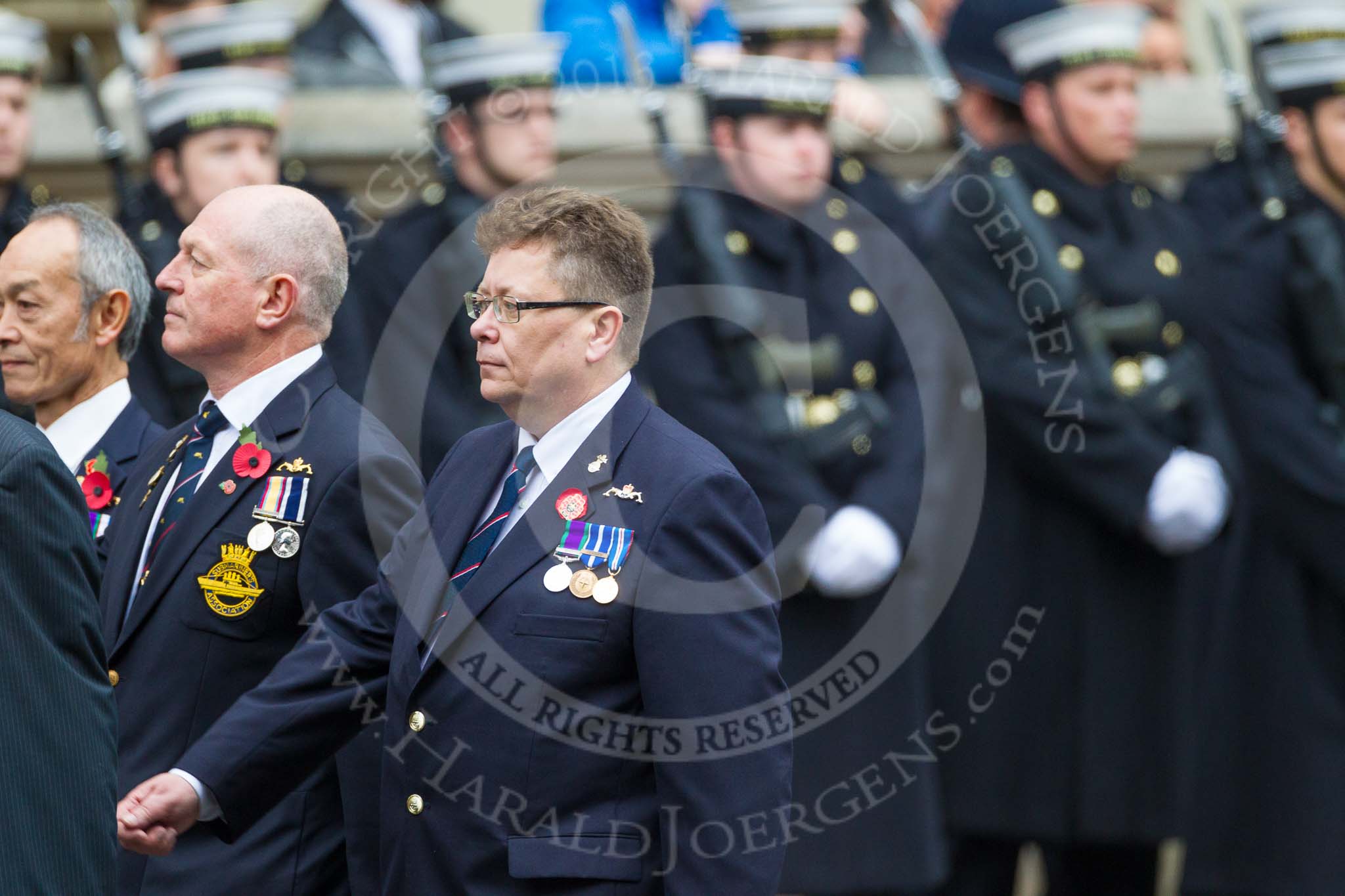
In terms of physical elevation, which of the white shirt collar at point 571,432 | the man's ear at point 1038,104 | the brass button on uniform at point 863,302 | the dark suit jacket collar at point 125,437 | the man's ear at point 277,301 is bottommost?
the dark suit jacket collar at point 125,437

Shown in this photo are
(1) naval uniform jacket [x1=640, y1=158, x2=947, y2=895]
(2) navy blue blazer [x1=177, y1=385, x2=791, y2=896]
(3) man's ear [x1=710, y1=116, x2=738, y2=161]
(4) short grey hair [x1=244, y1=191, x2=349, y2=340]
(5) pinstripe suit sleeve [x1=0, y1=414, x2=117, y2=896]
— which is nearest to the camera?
(5) pinstripe suit sleeve [x1=0, y1=414, x2=117, y2=896]

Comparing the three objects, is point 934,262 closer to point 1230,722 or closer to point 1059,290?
point 1059,290

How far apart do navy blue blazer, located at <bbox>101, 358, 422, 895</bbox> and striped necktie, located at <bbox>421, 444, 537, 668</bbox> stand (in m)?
0.34

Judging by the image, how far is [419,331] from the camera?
5688 millimetres

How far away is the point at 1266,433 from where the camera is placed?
18.3 feet

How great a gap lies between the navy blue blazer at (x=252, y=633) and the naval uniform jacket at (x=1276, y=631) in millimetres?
2628

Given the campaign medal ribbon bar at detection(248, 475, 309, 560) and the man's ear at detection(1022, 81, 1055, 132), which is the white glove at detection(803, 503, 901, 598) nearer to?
the man's ear at detection(1022, 81, 1055, 132)

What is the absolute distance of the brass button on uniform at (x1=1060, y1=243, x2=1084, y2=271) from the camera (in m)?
5.64

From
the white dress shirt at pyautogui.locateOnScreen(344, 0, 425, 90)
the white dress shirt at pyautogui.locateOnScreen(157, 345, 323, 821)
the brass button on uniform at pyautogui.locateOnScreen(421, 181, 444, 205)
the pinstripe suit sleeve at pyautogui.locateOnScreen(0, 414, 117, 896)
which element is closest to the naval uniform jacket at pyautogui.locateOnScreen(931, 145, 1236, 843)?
the brass button on uniform at pyautogui.locateOnScreen(421, 181, 444, 205)

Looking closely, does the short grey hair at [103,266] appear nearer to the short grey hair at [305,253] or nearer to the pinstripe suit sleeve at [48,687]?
the short grey hair at [305,253]

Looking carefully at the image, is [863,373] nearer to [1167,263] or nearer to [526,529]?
[1167,263]

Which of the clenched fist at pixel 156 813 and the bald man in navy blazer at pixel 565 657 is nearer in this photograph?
the bald man in navy blazer at pixel 565 657

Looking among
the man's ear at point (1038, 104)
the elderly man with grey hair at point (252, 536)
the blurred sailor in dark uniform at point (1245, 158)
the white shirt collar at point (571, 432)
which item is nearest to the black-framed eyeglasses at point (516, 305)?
the white shirt collar at point (571, 432)

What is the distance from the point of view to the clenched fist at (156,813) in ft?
11.6
